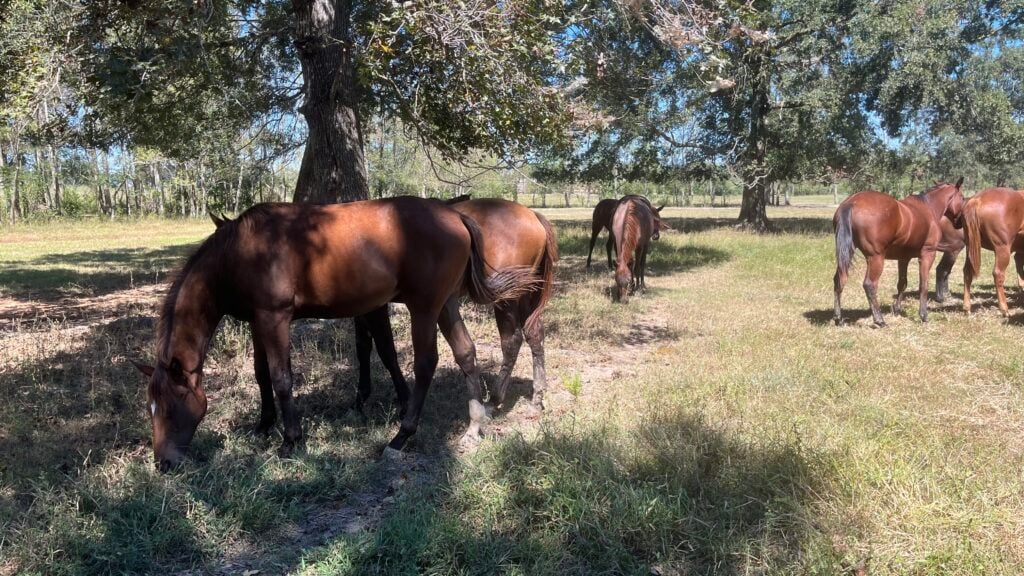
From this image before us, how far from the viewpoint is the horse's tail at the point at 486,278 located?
443 centimetres

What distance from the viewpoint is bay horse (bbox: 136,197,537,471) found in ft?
12.0

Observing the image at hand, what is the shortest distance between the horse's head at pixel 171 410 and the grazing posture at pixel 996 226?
32.6 feet

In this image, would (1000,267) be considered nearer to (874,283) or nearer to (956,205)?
(956,205)

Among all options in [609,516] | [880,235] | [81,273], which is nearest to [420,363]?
[609,516]

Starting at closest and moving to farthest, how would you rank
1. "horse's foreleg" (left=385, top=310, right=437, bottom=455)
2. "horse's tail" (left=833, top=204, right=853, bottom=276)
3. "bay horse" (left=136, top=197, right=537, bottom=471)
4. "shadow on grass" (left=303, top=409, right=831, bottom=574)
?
"shadow on grass" (left=303, top=409, right=831, bottom=574), "bay horse" (left=136, top=197, right=537, bottom=471), "horse's foreleg" (left=385, top=310, right=437, bottom=455), "horse's tail" (left=833, top=204, right=853, bottom=276)

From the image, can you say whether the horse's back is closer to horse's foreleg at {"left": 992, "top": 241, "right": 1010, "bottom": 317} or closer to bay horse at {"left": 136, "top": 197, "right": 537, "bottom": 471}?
bay horse at {"left": 136, "top": 197, "right": 537, "bottom": 471}

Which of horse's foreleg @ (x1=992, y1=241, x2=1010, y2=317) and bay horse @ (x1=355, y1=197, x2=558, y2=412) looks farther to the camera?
horse's foreleg @ (x1=992, y1=241, x2=1010, y2=317)

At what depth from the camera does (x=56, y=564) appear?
8.64 feet

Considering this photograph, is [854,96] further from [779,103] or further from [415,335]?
[415,335]

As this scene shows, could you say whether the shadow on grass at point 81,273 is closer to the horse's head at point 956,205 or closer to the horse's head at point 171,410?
the horse's head at point 171,410

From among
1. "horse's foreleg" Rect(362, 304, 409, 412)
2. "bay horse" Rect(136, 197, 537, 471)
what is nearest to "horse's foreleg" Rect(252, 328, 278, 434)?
"bay horse" Rect(136, 197, 537, 471)

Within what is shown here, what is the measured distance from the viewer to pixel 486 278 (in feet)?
14.8

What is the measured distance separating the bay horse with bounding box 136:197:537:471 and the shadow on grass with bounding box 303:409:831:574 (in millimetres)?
1077

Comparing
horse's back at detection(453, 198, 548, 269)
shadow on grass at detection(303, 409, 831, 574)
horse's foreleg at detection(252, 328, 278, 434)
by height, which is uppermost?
horse's back at detection(453, 198, 548, 269)
